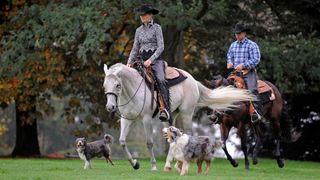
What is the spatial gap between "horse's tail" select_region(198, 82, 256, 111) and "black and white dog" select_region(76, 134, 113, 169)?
217cm

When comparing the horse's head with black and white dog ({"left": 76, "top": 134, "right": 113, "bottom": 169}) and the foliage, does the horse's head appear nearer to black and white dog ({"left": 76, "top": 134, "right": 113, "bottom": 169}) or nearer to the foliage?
black and white dog ({"left": 76, "top": 134, "right": 113, "bottom": 169})

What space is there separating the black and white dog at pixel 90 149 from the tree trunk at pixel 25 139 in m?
13.9

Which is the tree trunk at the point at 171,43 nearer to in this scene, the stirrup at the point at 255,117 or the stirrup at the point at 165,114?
the stirrup at the point at 255,117

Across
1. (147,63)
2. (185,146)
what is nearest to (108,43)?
(147,63)

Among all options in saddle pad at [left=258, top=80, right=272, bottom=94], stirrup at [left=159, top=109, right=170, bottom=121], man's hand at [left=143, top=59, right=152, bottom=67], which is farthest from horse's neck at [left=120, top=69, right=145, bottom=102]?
saddle pad at [left=258, top=80, right=272, bottom=94]

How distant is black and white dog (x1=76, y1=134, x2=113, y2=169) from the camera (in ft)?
50.1

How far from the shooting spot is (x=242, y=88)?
52.4 feet

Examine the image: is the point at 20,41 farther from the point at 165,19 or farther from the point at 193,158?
the point at 193,158

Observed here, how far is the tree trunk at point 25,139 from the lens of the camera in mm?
29625

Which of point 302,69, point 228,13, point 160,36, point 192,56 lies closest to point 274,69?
Result: point 302,69

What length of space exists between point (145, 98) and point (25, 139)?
16648 millimetres

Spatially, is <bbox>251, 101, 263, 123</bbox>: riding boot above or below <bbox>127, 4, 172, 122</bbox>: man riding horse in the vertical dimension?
below

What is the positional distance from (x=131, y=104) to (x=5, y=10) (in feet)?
49.4

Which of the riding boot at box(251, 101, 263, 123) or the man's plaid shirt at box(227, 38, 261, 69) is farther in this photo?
the riding boot at box(251, 101, 263, 123)
